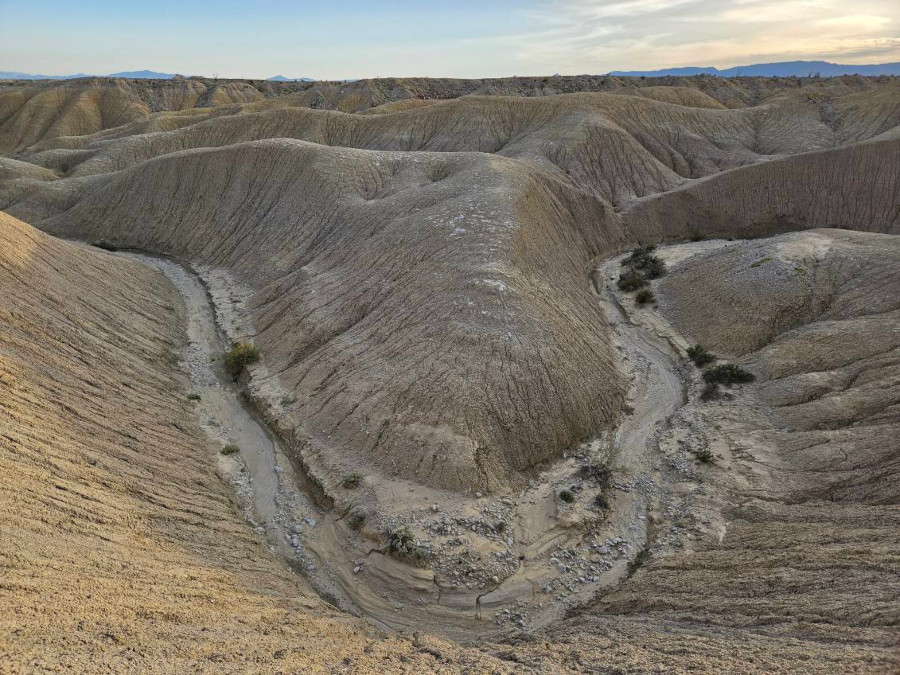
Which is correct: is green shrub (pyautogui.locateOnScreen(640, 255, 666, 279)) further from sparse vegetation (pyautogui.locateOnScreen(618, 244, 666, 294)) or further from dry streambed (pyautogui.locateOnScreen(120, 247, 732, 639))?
dry streambed (pyautogui.locateOnScreen(120, 247, 732, 639))

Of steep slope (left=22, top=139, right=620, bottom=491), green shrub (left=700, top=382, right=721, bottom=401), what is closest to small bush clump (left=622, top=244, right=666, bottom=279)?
steep slope (left=22, top=139, right=620, bottom=491)

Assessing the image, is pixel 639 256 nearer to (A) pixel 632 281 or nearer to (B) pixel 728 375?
(A) pixel 632 281

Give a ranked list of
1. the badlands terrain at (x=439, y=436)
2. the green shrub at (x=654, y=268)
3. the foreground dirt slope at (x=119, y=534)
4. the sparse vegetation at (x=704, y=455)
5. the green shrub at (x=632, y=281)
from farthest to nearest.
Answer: the green shrub at (x=654, y=268)
the green shrub at (x=632, y=281)
the sparse vegetation at (x=704, y=455)
the badlands terrain at (x=439, y=436)
the foreground dirt slope at (x=119, y=534)

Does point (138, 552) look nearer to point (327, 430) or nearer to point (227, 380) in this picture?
point (327, 430)

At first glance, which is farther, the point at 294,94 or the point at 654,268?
the point at 294,94

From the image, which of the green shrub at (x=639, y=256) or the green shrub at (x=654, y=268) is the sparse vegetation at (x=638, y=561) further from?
the green shrub at (x=639, y=256)

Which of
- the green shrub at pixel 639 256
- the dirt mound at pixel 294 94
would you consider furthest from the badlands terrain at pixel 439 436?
the dirt mound at pixel 294 94

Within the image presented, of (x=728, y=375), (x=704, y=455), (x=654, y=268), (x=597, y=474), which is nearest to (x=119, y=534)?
(x=597, y=474)
